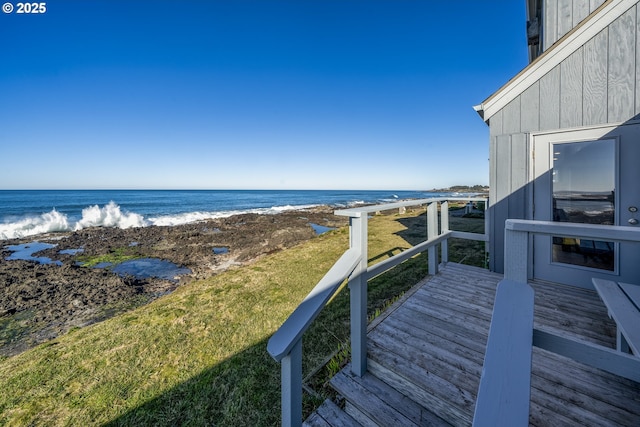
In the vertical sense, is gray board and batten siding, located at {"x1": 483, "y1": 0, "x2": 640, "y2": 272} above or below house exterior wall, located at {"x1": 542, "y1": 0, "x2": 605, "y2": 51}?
below

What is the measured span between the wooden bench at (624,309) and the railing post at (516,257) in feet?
1.71

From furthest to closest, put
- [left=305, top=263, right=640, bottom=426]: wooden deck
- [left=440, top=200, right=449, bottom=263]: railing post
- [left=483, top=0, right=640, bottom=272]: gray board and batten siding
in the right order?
[left=440, top=200, right=449, bottom=263]: railing post < [left=483, top=0, right=640, bottom=272]: gray board and batten siding < [left=305, top=263, right=640, bottom=426]: wooden deck

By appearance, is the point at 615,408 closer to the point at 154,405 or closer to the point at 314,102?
the point at 154,405

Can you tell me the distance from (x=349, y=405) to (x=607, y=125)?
408 centimetres

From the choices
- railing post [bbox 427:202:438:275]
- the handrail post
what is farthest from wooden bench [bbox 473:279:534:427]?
railing post [bbox 427:202:438:275]

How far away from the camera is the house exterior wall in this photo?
341cm

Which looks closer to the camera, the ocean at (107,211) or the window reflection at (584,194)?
the window reflection at (584,194)

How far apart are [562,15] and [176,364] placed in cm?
718

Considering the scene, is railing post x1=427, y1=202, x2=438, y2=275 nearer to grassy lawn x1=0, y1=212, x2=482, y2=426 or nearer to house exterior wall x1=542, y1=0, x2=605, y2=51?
grassy lawn x1=0, y1=212, x2=482, y2=426

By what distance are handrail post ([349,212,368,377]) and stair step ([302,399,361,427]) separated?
0.99ft

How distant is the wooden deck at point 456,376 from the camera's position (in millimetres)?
1527

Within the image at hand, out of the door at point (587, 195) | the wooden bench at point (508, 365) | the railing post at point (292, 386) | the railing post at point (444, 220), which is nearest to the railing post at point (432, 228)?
the railing post at point (444, 220)

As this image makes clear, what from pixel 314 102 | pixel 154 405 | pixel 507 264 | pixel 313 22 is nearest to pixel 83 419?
pixel 154 405

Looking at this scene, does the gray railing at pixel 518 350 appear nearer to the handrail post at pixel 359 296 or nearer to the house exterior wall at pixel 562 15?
the handrail post at pixel 359 296
